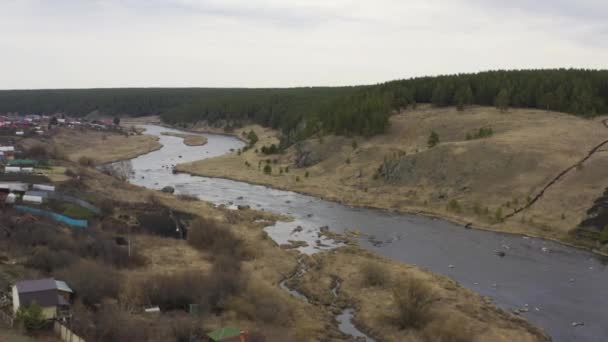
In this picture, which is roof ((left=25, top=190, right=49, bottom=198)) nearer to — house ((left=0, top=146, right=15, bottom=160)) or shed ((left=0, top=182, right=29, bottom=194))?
shed ((left=0, top=182, right=29, bottom=194))

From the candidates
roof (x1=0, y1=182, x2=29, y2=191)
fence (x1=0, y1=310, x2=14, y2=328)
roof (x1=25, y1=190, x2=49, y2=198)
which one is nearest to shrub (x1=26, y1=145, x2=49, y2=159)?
roof (x1=0, y1=182, x2=29, y2=191)

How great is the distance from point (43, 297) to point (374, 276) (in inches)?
741

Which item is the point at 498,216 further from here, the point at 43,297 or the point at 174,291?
the point at 43,297

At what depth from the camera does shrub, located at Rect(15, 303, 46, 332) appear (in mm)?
23281

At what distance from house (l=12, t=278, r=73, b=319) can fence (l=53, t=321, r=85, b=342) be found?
784 mm

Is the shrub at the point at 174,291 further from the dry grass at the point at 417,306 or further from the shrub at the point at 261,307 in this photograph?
the dry grass at the point at 417,306

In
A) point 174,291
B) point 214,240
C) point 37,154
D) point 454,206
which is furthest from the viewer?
point 37,154

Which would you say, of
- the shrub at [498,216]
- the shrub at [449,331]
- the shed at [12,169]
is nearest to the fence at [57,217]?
the shed at [12,169]

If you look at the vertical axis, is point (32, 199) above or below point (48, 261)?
above

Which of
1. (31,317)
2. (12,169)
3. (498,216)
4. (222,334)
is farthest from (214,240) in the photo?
(12,169)

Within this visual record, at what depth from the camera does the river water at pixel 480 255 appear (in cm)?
3134

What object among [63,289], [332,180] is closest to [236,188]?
[332,180]

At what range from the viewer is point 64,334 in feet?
76.0

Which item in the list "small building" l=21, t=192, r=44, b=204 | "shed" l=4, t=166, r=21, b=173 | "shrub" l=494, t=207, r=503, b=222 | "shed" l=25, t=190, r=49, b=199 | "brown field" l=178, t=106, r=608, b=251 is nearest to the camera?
"small building" l=21, t=192, r=44, b=204
